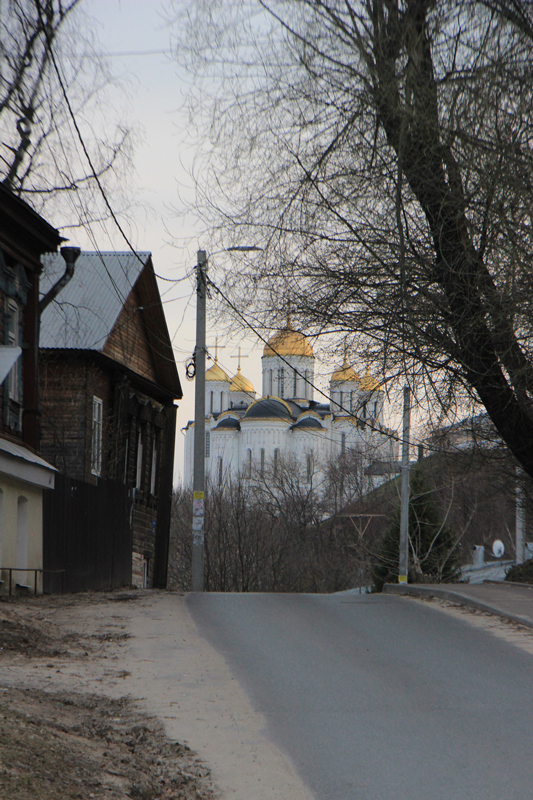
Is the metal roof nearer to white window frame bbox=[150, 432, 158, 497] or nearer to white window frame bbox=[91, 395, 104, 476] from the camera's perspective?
white window frame bbox=[91, 395, 104, 476]

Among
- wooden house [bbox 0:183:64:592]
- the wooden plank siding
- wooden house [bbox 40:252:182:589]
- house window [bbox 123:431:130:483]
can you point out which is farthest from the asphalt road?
house window [bbox 123:431:130:483]

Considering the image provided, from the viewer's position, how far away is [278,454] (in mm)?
105062

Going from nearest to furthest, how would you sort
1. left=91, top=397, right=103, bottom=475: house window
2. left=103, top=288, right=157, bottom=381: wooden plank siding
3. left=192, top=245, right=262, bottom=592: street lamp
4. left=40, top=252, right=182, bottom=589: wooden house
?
left=192, top=245, right=262, bottom=592: street lamp
left=40, top=252, right=182, bottom=589: wooden house
left=91, top=397, right=103, bottom=475: house window
left=103, top=288, right=157, bottom=381: wooden plank siding

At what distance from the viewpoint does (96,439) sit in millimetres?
23891

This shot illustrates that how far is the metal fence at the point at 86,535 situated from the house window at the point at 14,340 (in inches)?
64.8

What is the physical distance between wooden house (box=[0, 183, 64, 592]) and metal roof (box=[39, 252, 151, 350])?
551 centimetres

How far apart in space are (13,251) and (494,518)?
3884 centimetres

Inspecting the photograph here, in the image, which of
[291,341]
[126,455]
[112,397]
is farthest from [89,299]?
[291,341]

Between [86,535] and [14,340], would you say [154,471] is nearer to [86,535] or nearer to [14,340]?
[86,535]

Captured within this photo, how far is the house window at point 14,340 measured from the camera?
1608 centimetres

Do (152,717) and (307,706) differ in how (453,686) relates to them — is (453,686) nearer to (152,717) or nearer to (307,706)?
(307,706)

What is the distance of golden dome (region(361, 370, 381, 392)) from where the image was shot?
40.9 feet

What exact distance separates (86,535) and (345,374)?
318 inches

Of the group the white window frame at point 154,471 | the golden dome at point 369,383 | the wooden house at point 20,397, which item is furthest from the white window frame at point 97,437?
the golden dome at point 369,383
